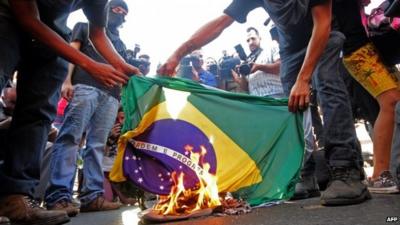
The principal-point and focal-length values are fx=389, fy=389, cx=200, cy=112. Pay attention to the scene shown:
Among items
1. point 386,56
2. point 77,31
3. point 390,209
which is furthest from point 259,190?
point 77,31

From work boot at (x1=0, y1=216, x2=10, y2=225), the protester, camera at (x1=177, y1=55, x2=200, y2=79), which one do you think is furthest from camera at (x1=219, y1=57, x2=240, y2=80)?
work boot at (x1=0, y1=216, x2=10, y2=225)

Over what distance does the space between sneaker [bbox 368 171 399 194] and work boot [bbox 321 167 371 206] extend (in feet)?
0.91

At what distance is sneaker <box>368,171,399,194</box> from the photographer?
2.31 m

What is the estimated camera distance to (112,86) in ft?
6.97

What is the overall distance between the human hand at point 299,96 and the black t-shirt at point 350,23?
688 mm

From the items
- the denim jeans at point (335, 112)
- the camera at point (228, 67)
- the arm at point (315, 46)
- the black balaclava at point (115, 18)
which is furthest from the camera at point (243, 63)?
the arm at point (315, 46)

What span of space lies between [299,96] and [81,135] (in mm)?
1598

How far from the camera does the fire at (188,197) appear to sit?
1.95 metres

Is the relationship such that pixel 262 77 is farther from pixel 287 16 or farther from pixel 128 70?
pixel 128 70

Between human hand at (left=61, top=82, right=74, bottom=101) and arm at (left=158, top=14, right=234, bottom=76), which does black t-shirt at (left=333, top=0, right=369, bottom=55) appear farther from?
Result: human hand at (left=61, top=82, right=74, bottom=101)

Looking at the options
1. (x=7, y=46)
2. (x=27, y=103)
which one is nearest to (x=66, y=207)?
(x=27, y=103)

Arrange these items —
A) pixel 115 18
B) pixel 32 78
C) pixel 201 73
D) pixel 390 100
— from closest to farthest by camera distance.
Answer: pixel 32 78 → pixel 390 100 → pixel 115 18 → pixel 201 73

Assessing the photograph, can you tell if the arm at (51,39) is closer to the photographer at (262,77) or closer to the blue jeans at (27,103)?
the blue jeans at (27,103)

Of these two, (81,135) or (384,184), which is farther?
(81,135)
